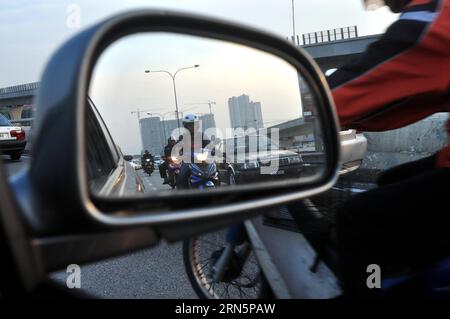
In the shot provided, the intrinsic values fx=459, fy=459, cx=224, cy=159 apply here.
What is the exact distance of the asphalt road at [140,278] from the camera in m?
3.79

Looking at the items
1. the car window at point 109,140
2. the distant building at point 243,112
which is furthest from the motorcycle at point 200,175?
the distant building at point 243,112

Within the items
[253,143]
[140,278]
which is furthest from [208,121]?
[140,278]

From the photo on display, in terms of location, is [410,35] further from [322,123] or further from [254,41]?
[254,41]

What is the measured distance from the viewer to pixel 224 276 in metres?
2.46

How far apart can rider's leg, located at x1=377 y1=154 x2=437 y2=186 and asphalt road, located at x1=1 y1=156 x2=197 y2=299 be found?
1.87 metres

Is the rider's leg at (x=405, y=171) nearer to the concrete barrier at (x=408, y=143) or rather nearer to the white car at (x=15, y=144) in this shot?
the white car at (x=15, y=144)

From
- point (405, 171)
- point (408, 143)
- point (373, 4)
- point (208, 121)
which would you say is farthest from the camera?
point (408, 143)

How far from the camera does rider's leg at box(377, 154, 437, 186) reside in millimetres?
2238

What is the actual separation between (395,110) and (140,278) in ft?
10.2

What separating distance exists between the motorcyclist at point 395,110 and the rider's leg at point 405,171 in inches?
17.7

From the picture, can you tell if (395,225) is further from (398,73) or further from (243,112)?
(243,112)

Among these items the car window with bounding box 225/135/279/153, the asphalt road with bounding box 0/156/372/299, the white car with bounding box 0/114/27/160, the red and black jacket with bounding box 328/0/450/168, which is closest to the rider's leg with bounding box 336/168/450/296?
the red and black jacket with bounding box 328/0/450/168
